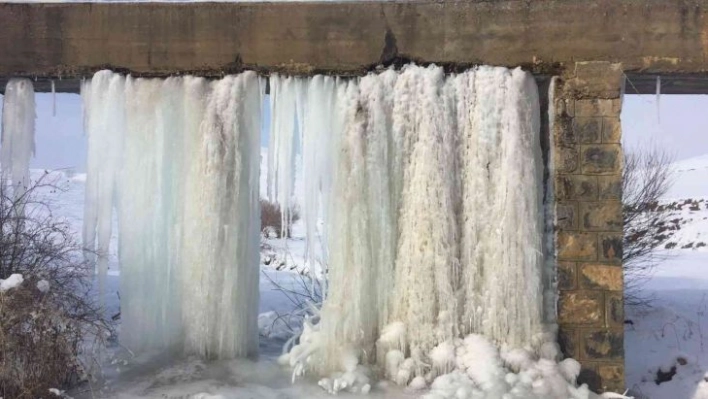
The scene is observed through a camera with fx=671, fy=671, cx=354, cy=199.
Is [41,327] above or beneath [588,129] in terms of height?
beneath

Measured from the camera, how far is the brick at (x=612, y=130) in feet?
17.5

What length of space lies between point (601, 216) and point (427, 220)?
137 centimetres

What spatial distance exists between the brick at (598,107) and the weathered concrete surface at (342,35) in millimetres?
339

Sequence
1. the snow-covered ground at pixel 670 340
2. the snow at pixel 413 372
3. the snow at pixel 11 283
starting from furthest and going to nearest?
the snow-covered ground at pixel 670 340 → the snow at pixel 413 372 → the snow at pixel 11 283

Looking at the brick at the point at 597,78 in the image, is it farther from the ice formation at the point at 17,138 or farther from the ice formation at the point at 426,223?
the ice formation at the point at 17,138

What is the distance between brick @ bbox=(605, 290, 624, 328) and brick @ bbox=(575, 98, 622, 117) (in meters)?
1.43

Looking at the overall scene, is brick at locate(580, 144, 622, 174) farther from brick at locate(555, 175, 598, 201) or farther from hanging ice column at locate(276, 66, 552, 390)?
hanging ice column at locate(276, 66, 552, 390)

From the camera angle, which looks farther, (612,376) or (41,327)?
(612,376)

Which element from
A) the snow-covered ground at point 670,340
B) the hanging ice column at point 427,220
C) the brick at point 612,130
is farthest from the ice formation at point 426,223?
the snow-covered ground at point 670,340

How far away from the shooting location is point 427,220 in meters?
5.34

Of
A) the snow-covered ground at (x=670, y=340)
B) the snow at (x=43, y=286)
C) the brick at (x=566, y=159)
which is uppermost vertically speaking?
the brick at (x=566, y=159)

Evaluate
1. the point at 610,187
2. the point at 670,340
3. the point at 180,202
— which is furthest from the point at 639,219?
the point at 180,202

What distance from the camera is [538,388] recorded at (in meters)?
4.90

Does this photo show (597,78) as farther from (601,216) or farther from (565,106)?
(601,216)
